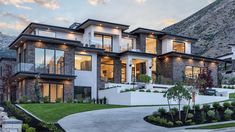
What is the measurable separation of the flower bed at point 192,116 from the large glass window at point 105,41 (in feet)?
68.9

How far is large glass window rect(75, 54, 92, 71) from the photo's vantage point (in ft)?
134

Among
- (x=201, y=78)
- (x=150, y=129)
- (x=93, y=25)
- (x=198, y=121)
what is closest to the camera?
(x=150, y=129)

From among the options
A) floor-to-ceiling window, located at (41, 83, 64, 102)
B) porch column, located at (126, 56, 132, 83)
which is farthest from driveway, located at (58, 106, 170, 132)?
porch column, located at (126, 56, 132, 83)

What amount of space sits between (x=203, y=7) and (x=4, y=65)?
95.0m

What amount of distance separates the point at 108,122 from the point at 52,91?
16.5m

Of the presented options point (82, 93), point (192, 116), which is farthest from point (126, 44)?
point (192, 116)

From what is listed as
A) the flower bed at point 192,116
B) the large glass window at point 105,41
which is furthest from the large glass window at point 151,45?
the flower bed at point 192,116

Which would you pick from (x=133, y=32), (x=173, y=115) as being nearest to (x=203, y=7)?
(x=133, y=32)

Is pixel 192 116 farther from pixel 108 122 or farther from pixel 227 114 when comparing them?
pixel 108 122

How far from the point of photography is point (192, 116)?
23766 millimetres

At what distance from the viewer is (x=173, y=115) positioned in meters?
23.8

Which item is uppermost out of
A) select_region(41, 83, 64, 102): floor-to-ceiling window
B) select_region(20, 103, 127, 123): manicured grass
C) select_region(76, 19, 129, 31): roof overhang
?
select_region(76, 19, 129, 31): roof overhang

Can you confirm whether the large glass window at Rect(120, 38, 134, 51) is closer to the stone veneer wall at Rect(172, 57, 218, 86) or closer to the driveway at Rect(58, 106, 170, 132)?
the stone veneer wall at Rect(172, 57, 218, 86)

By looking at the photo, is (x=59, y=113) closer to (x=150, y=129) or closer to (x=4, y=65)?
(x=150, y=129)
